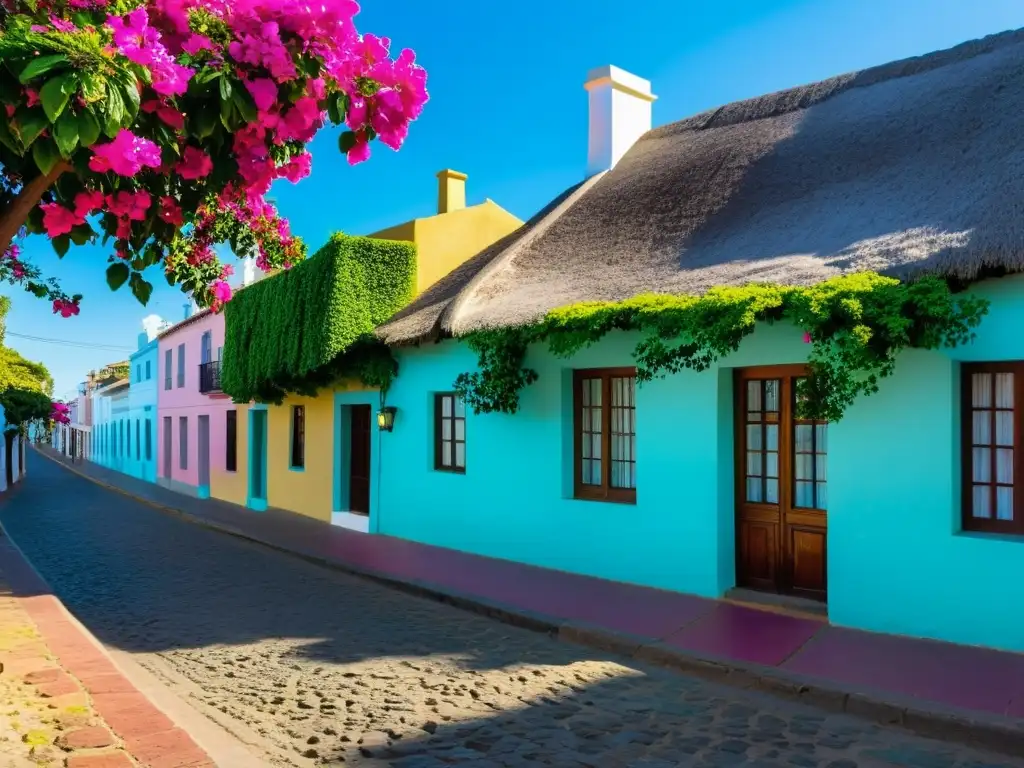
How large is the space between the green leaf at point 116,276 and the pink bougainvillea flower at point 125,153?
2.71 ft

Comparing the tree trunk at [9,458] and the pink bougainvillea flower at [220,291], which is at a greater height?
the pink bougainvillea flower at [220,291]

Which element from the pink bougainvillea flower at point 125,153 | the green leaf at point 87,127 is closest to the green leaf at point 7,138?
the pink bougainvillea flower at point 125,153

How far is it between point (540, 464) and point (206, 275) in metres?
5.29

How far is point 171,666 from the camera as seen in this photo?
6.67m

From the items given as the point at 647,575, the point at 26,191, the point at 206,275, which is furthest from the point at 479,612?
→ the point at 26,191

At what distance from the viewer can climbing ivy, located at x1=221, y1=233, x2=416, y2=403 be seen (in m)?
13.5

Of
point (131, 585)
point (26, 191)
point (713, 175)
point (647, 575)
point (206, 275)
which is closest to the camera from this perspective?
point (26, 191)

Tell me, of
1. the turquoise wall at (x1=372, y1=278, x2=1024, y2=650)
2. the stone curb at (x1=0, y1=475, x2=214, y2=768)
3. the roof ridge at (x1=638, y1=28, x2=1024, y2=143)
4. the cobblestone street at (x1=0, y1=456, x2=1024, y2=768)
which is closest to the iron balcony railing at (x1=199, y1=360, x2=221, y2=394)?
the turquoise wall at (x1=372, y1=278, x2=1024, y2=650)

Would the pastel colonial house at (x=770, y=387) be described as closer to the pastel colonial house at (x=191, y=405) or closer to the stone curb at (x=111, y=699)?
the stone curb at (x=111, y=699)

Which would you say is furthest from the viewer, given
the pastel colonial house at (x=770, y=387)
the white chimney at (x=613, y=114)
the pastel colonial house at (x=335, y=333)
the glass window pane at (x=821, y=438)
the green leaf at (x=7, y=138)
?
the pastel colonial house at (x=335, y=333)

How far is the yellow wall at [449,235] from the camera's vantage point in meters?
15.0

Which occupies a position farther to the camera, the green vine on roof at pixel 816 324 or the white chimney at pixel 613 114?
the white chimney at pixel 613 114

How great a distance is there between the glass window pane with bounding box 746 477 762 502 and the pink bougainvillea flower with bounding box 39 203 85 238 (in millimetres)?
6754

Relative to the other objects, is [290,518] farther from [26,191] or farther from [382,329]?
[26,191]
